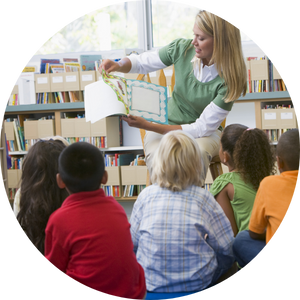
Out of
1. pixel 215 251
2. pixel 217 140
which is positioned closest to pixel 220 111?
pixel 217 140

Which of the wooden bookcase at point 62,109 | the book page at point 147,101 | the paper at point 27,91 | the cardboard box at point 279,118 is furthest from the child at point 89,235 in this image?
the paper at point 27,91

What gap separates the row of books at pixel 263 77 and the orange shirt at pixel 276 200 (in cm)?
185

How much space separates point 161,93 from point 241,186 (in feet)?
1.46

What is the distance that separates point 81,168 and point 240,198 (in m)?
0.64

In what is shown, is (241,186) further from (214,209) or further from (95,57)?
(95,57)

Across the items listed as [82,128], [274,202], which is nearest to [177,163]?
[274,202]

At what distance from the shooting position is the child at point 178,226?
0.93m

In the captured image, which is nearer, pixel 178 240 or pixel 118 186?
pixel 178 240

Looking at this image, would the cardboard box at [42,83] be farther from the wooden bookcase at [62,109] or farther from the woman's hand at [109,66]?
the woman's hand at [109,66]

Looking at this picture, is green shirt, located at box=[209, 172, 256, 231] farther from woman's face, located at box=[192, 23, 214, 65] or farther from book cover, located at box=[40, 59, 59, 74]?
book cover, located at box=[40, 59, 59, 74]

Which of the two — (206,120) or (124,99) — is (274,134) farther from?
(124,99)

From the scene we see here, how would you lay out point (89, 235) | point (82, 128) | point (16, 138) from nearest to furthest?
point (89, 235) → point (82, 128) → point (16, 138)

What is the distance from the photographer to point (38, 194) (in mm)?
961

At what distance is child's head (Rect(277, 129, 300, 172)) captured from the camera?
3.18 feet
